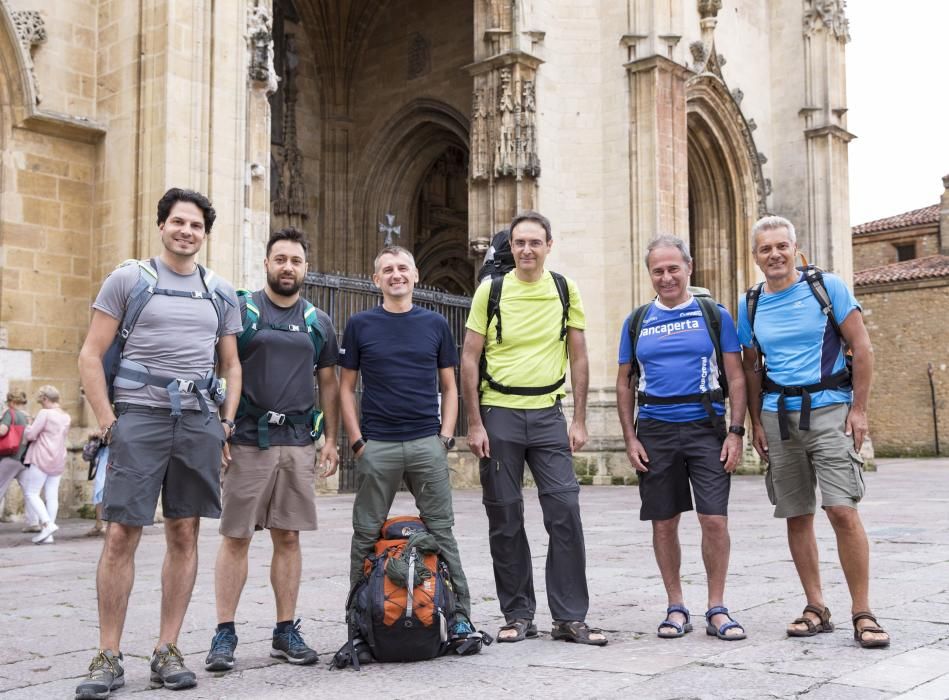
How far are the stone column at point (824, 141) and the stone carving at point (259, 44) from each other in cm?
1485

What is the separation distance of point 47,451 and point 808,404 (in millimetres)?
7185

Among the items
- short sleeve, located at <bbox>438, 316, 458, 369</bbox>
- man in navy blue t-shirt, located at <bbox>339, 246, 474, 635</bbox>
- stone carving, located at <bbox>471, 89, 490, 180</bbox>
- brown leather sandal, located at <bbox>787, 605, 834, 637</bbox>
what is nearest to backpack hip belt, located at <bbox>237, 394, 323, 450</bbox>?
man in navy blue t-shirt, located at <bbox>339, 246, 474, 635</bbox>

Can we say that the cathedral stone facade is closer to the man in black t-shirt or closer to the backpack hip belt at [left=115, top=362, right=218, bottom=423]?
the man in black t-shirt

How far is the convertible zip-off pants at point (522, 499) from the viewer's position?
4.57 m

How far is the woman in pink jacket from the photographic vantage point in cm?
923

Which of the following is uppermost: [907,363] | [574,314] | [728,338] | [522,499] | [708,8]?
[708,8]

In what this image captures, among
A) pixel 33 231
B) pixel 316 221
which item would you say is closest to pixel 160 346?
pixel 33 231

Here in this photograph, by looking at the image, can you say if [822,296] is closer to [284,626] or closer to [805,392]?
[805,392]

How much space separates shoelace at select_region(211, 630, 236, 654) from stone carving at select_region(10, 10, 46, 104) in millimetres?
8211

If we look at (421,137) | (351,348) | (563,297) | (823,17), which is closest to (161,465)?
(351,348)

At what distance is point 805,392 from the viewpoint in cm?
449

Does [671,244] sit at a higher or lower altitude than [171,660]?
A: higher

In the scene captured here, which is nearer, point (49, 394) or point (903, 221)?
point (49, 394)

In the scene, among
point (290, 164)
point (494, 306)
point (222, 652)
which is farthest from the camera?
point (290, 164)
